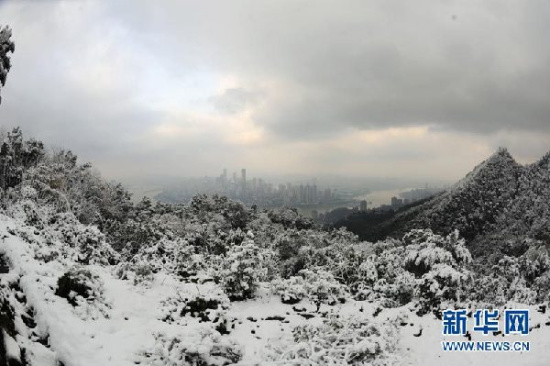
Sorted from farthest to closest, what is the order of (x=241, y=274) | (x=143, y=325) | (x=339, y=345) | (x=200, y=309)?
(x=241, y=274) → (x=200, y=309) → (x=143, y=325) → (x=339, y=345)

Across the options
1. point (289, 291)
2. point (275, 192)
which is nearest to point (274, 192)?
point (275, 192)

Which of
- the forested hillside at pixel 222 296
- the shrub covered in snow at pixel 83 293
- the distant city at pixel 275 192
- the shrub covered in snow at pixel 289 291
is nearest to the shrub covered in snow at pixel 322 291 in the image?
the forested hillside at pixel 222 296

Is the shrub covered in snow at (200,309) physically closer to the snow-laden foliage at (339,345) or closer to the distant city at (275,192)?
the snow-laden foliage at (339,345)

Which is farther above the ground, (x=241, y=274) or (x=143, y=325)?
(x=241, y=274)

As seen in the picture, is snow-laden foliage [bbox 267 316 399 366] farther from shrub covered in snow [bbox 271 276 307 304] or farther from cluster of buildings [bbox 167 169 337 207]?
cluster of buildings [bbox 167 169 337 207]

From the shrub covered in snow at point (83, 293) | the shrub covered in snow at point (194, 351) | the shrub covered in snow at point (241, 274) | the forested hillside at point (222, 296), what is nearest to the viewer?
the shrub covered in snow at point (194, 351)

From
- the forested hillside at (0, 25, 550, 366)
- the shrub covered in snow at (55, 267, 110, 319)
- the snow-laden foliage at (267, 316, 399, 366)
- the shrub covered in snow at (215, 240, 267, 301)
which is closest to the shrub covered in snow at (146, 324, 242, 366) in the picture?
the forested hillside at (0, 25, 550, 366)

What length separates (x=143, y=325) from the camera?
994 cm

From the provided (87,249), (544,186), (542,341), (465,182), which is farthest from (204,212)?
→ (465,182)

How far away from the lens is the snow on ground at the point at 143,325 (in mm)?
8055

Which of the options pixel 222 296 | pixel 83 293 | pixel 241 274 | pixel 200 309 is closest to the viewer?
pixel 83 293

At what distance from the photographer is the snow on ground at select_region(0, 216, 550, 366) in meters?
8.05

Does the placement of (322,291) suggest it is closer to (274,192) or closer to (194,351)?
(194,351)

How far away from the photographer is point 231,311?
40.2ft
